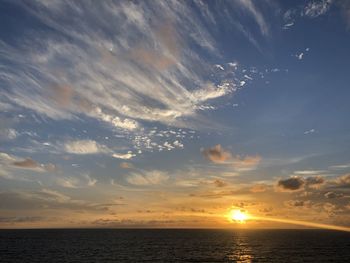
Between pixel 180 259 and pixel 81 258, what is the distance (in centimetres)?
3470

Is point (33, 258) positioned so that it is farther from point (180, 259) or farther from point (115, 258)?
point (180, 259)

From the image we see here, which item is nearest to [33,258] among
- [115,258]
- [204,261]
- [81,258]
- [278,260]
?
[81,258]

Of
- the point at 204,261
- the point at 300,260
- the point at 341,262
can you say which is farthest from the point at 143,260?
the point at 341,262

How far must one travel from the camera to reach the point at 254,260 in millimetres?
118625

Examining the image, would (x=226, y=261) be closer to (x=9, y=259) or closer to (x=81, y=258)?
(x=81, y=258)

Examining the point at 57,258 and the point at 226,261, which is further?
the point at 57,258

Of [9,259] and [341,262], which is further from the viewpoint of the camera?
[9,259]

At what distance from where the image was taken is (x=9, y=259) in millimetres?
122188

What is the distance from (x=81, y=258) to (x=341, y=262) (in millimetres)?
88332

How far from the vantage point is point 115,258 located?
399 feet

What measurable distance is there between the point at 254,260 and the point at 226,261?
1127 centimetres

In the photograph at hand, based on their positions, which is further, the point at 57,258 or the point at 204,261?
the point at 57,258

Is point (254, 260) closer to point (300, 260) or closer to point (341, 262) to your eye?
point (300, 260)

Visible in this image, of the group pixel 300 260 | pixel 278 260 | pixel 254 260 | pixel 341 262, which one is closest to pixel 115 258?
pixel 254 260
